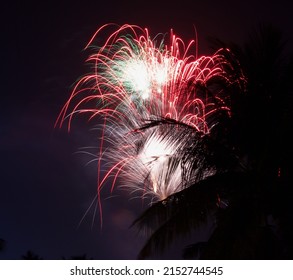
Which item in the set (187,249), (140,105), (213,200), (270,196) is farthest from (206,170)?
(187,249)

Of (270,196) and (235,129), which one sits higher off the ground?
(235,129)

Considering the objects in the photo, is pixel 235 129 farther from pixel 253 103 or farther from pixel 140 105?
pixel 140 105

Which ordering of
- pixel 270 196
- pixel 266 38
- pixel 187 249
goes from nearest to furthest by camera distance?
1. pixel 270 196
2. pixel 266 38
3. pixel 187 249

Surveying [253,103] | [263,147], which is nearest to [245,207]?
[263,147]

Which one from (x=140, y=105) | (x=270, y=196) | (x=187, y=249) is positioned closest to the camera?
(x=270, y=196)

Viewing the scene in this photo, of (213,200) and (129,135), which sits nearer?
(213,200)

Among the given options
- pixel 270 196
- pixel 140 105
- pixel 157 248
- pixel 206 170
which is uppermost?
pixel 140 105

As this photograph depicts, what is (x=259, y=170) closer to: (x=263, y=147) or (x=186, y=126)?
(x=263, y=147)
